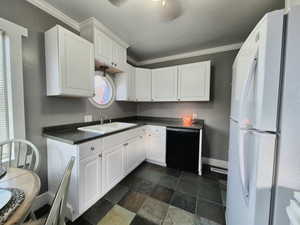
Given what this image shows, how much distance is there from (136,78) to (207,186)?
97.6 inches

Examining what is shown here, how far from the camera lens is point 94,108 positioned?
2.21 metres

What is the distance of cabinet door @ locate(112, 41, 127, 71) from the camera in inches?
84.3

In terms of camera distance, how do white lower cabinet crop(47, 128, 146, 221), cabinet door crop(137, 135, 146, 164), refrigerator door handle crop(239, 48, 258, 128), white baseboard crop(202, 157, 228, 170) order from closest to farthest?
refrigerator door handle crop(239, 48, 258, 128)
white lower cabinet crop(47, 128, 146, 221)
cabinet door crop(137, 135, 146, 164)
white baseboard crop(202, 157, 228, 170)

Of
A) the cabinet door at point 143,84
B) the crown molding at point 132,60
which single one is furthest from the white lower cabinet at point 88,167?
the crown molding at point 132,60

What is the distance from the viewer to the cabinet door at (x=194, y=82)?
7.88ft

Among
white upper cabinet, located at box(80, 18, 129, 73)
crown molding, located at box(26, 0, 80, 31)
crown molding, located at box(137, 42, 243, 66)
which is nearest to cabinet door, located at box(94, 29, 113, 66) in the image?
white upper cabinet, located at box(80, 18, 129, 73)

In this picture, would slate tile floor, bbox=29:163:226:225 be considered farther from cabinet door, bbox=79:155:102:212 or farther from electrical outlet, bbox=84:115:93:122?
electrical outlet, bbox=84:115:93:122

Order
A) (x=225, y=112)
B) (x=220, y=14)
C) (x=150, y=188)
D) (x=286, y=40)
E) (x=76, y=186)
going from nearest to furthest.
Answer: (x=286, y=40), (x=76, y=186), (x=220, y=14), (x=150, y=188), (x=225, y=112)

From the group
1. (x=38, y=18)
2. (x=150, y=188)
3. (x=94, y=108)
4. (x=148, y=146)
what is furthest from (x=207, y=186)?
(x=38, y=18)

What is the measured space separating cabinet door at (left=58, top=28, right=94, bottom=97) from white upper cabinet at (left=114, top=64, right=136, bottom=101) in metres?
0.84

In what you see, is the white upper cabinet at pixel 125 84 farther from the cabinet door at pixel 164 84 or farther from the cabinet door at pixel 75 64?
the cabinet door at pixel 75 64

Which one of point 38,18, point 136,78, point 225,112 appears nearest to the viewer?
point 38,18

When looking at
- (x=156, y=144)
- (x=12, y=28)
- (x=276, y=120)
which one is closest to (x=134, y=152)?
(x=156, y=144)

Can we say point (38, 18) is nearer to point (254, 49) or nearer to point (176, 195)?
point (254, 49)
